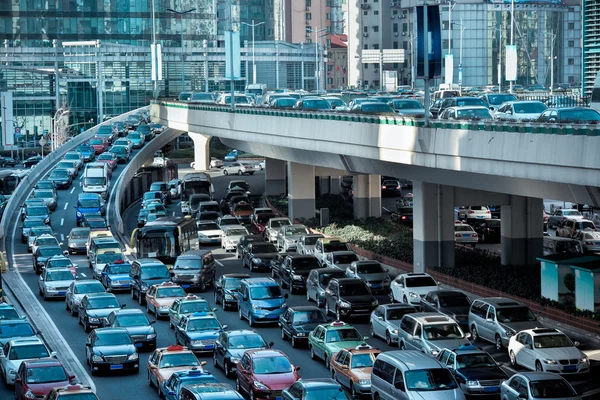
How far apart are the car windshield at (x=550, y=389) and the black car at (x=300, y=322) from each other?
10.3 metres

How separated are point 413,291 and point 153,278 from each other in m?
9.56

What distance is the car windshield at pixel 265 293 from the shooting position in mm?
38062

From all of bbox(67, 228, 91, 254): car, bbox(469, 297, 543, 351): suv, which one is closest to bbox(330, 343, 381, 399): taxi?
bbox(469, 297, 543, 351): suv

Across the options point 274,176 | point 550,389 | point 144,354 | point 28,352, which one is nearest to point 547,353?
point 550,389

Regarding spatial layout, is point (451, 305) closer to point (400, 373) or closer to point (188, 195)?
point (400, 373)

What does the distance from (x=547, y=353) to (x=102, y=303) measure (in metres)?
14.9

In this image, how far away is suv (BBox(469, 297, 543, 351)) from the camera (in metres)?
33.1

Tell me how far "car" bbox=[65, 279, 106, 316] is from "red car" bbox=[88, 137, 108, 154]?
50.9 m

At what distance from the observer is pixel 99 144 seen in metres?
92.8

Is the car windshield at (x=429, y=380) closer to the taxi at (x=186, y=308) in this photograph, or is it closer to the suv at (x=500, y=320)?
the suv at (x=500, y=320)

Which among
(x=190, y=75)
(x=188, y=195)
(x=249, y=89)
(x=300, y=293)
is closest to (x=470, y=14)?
(x=190, y=75)

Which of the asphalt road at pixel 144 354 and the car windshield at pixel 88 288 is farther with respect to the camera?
the car windshield at pixel 88 288

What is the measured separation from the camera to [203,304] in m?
36.2

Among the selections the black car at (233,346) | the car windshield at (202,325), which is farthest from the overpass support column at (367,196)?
the black car at (233,346)
